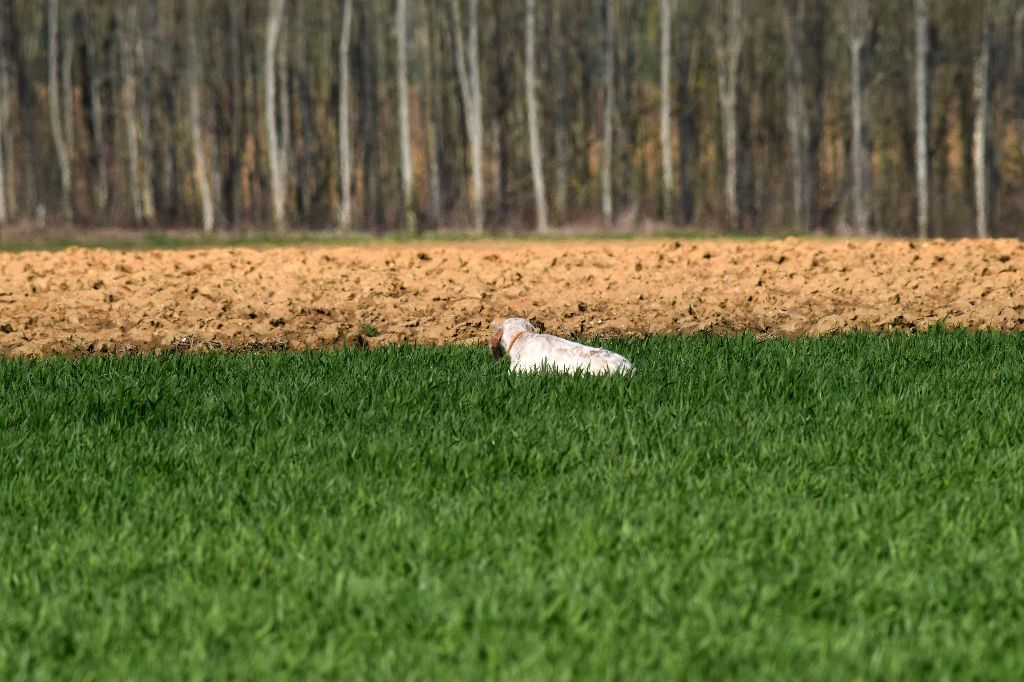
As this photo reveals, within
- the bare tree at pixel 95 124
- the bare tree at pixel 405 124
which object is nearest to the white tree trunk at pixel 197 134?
the bare tree at pixel 405 124

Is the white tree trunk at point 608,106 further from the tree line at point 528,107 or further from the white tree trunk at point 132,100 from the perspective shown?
the white tree trunk at point 132,100

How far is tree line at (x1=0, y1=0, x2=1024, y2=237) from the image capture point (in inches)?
1492

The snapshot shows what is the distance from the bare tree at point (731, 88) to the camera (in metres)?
36.6

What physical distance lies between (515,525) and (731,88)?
→ 35.1m

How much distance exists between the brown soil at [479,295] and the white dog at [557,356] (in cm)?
196

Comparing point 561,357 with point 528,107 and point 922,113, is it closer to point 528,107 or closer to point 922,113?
point 922,113

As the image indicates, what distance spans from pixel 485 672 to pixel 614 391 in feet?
12.9

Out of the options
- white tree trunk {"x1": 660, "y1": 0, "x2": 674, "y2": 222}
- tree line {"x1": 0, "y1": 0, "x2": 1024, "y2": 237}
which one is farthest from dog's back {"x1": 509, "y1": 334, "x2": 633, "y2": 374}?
white tree trunk {"x1": 660, "y1": 0, "x2": 674, "y2": 222}

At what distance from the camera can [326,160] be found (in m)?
52.1

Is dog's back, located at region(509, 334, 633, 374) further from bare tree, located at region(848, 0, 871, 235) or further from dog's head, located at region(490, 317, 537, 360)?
bare tree, located at region(848, 0, 871, 235)

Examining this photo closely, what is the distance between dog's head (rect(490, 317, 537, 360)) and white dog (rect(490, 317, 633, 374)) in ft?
0.09

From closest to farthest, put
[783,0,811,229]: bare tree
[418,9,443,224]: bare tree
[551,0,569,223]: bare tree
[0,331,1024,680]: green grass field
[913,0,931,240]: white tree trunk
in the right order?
[0,331,1024,680]: green grass field < [913,0,931,240]: white tree trunk < [783,0,811,229]: bare tree < [418,9,443,224]: bare tree < [551,0,569,223]: bare tree

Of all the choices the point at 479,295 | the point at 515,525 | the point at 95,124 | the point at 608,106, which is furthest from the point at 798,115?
the point at 515,525

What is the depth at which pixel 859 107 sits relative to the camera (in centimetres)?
3538
